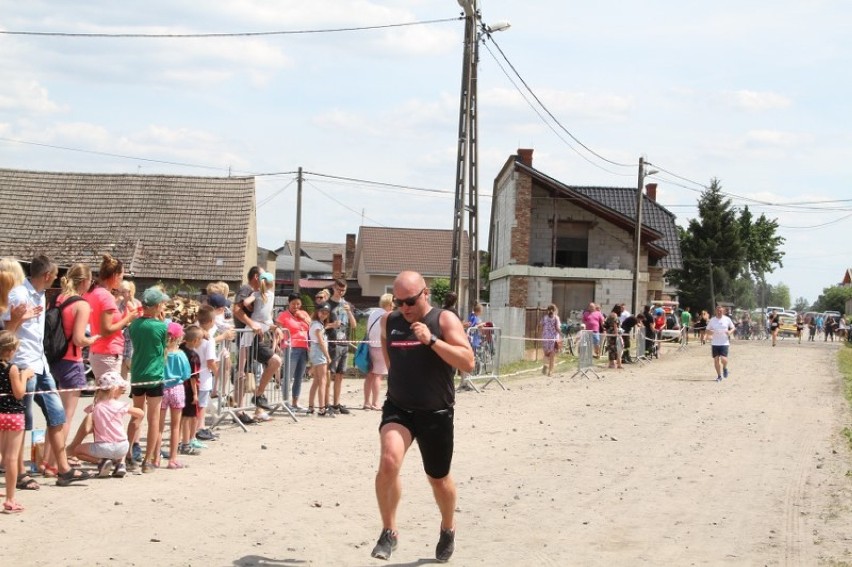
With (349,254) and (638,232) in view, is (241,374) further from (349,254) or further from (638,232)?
(349,254)

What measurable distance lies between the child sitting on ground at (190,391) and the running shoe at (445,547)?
4914 millimetres

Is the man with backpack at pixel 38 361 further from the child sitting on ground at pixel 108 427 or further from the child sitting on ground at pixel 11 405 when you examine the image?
the child sitting on ground at pixel 108 427

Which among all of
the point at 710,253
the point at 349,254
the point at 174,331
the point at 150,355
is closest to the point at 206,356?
the point at 174,331

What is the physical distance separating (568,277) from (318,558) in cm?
4046

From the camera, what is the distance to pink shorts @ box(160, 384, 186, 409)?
1109cm

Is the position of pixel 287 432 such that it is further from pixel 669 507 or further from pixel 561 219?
pixel 561 219

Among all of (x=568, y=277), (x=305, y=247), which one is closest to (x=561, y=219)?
(x=568, y=277)

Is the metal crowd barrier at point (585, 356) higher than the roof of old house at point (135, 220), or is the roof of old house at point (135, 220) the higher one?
the roof of old house at point (135, 220)

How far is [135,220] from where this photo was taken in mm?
42000

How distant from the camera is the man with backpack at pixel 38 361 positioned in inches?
360

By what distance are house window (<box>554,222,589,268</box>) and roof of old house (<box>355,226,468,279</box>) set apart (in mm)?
35061

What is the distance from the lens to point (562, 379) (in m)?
25.4

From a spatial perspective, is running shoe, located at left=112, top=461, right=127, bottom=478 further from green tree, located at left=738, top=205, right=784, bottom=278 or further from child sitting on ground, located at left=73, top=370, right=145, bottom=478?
green tree, located at left=738, top=205, right=784, bottom=278

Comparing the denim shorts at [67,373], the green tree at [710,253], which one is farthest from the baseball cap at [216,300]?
the green tree at [710,253]
